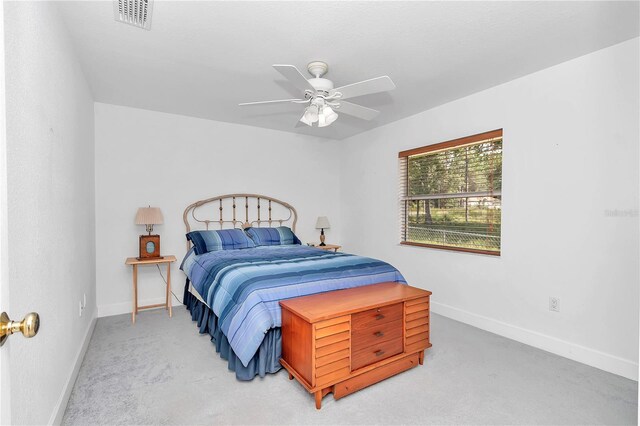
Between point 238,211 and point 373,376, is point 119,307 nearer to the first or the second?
point 238,211

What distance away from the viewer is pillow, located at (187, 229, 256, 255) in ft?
12.7

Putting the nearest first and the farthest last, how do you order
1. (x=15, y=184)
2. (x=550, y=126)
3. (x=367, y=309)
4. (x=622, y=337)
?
1. (x=15, y=184)
2. (x=367, y=309)
3. (x=622, y=337)
4. (x=550, y=126)

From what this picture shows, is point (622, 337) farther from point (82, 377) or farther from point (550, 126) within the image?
point (82, 377)

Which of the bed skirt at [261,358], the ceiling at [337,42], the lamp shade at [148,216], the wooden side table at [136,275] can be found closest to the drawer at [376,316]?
the bed skirt at [261,358]

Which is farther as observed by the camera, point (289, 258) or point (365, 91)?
point (289, 258)

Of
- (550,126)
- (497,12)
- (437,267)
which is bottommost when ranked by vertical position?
(437,267)

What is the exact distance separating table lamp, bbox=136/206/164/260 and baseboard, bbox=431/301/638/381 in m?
3.48

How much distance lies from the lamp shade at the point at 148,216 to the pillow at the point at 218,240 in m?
0.43

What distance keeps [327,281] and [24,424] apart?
1867 mm

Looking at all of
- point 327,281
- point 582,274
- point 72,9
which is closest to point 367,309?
point 327,281

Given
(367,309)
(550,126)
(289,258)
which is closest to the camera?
(367,309)

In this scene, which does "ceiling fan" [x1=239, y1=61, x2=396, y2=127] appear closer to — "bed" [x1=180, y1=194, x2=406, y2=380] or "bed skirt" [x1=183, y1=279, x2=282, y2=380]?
"bed" [x1=180, y1=194, x2=406, y2=380]

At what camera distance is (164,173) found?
164 inches

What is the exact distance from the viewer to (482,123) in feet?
11.2
